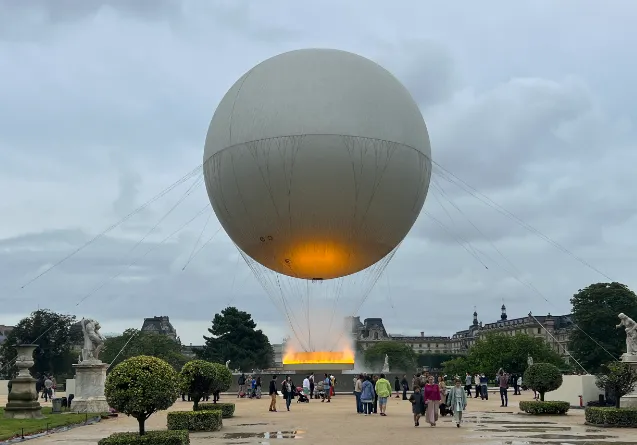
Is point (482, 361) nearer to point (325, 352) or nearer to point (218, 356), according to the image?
point (218, 356)

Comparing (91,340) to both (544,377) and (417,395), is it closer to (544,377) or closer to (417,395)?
(417,395)

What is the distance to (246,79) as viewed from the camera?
28078 mm

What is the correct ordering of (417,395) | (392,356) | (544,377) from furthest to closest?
1. (392,356)
2. (544,377)
3. (417,395)

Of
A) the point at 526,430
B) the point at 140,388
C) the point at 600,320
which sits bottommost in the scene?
the point at 526,430

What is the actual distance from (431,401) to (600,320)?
6305cm

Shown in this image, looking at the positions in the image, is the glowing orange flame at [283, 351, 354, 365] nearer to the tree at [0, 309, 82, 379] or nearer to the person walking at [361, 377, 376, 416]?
the person walking at [361, 377, 376, 416]

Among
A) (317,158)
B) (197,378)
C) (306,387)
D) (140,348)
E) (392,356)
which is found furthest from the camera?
(392,356)

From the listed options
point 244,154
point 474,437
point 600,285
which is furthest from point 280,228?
point 600,285

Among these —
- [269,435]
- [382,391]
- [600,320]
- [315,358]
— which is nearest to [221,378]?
[269,435]

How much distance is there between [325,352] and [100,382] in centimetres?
1577

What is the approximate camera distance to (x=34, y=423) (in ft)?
80.4

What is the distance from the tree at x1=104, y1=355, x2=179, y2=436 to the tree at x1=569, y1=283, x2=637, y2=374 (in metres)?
70.6

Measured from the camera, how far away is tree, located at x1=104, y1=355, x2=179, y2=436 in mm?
14656

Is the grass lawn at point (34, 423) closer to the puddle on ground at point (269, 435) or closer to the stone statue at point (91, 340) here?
the stone statue at point (91, 340)
